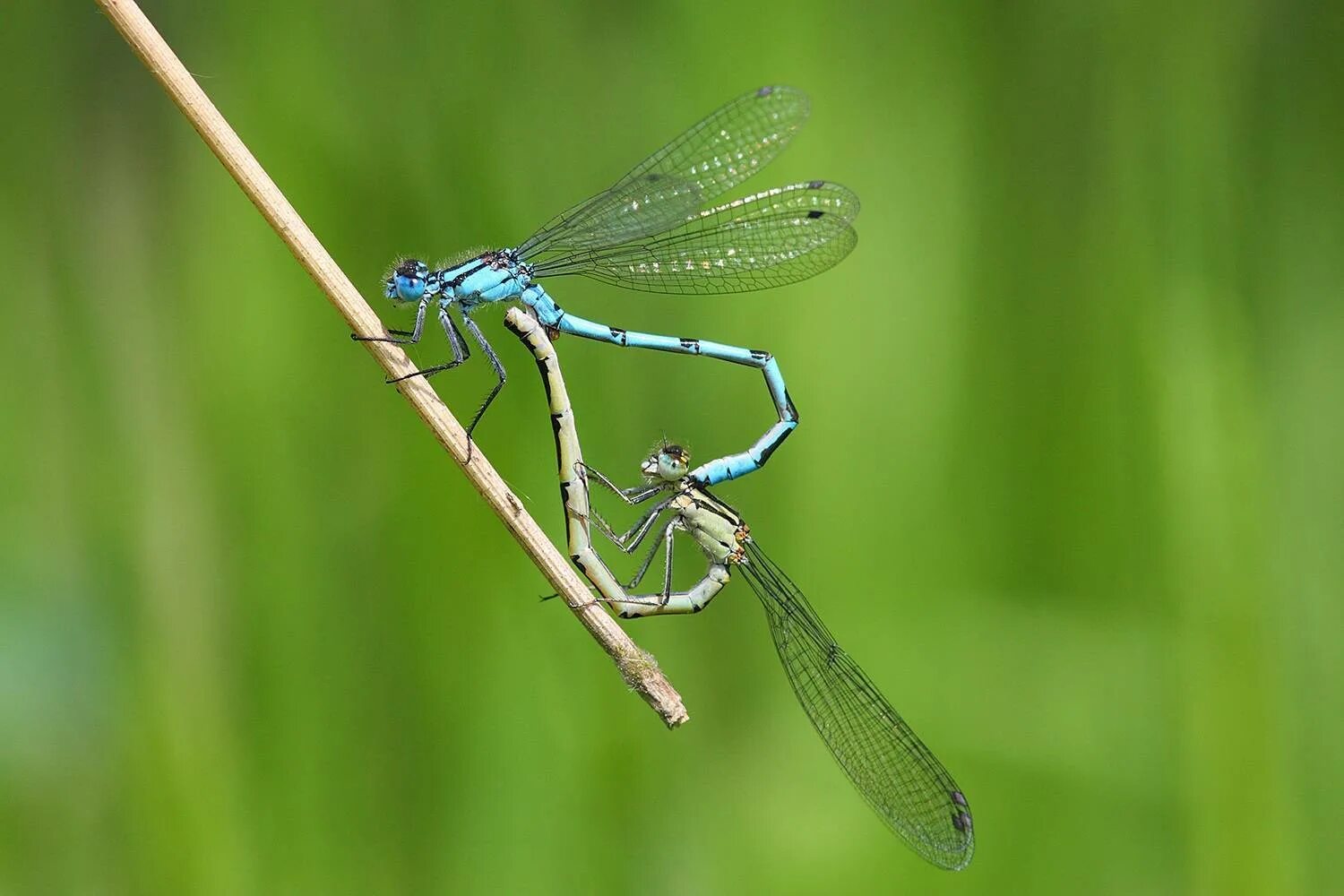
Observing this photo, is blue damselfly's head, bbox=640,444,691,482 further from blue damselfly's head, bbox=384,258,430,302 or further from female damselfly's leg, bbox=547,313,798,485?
blue damselfly's head, bbox=384,258,430,302

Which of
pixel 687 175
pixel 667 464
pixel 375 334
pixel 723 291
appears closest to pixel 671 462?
pixel 667 464

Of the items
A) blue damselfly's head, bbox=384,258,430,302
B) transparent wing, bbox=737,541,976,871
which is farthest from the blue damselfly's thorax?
transparent wing, bbox=737,541,976,871

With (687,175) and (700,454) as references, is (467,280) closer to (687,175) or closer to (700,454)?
(687,175)

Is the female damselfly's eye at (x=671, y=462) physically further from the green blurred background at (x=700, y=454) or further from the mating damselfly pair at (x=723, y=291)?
the green blurred background at (x=700, y=454)

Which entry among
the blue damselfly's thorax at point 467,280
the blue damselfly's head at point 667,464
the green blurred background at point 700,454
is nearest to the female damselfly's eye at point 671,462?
the blue damselfly's head at point 667,464

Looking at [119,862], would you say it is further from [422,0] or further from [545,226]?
[422,0]

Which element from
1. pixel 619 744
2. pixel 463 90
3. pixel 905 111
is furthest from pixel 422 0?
pixel 619 744
